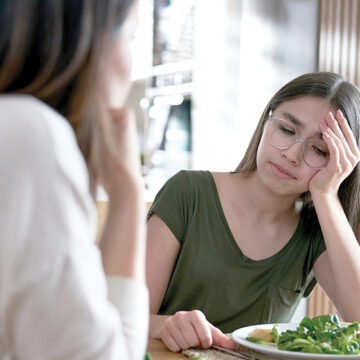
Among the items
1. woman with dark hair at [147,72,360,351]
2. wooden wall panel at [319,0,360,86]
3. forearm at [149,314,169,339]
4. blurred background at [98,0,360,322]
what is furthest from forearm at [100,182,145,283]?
wooden wall panel at [319,0,360,86]

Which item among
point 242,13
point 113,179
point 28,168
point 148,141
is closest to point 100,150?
point 113,179

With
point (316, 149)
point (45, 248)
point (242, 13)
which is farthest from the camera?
point (242, 13)

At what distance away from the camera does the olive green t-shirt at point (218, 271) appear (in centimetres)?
174

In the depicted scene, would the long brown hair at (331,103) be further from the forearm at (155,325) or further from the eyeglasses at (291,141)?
the forearm at (155,325)

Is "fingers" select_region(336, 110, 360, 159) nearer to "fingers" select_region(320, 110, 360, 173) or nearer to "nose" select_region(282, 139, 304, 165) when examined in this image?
"fingers" select_region(320, 110, 360, 173)

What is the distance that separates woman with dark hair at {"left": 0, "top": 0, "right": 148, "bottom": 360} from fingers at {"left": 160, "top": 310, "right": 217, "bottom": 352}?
0.55 m

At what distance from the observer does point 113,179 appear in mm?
780

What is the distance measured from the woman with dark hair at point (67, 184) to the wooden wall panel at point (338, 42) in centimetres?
338

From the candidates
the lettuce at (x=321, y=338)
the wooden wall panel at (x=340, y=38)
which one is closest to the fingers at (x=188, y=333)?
the lettuce at (x=321, y=338)

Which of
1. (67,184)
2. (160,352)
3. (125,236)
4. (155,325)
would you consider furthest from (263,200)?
(67,184)

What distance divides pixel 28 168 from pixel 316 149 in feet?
4.01

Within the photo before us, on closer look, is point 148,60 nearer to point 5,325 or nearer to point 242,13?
point 242,13

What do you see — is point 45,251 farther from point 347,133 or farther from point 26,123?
point 347,133

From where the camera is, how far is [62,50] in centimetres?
70
